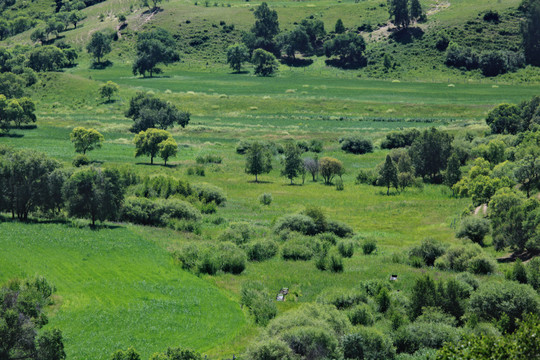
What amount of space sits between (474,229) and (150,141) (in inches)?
2284

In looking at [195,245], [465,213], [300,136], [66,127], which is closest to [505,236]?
[465,213]

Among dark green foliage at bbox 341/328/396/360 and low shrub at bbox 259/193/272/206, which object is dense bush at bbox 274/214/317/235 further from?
dark green foliage at bbox 341/328/396/360

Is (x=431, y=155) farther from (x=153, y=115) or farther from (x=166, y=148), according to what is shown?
(x=153, y=115)

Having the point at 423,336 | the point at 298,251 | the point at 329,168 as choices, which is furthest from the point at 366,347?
the point at 329,168

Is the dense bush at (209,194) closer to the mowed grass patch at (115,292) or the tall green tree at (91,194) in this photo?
the tall green tree at (91,194)

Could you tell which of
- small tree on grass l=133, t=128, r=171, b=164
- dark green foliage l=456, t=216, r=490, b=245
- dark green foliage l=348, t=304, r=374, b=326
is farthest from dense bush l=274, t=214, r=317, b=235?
small tree on grass l=133, t=128, r=171, b=164

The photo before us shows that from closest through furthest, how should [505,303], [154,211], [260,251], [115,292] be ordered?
[505,303]
[115,292]
[260,251]
[154,211]

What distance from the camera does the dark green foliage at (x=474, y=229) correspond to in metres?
60.7

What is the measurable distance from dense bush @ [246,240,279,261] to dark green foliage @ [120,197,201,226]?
1272 cm

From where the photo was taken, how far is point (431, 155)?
96938 millimetres

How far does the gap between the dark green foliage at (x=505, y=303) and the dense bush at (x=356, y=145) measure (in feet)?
257

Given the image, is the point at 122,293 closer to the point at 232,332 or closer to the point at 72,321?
the point at 72,321

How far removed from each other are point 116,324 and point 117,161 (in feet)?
218

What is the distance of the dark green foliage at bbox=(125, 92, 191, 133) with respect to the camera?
407 feet
